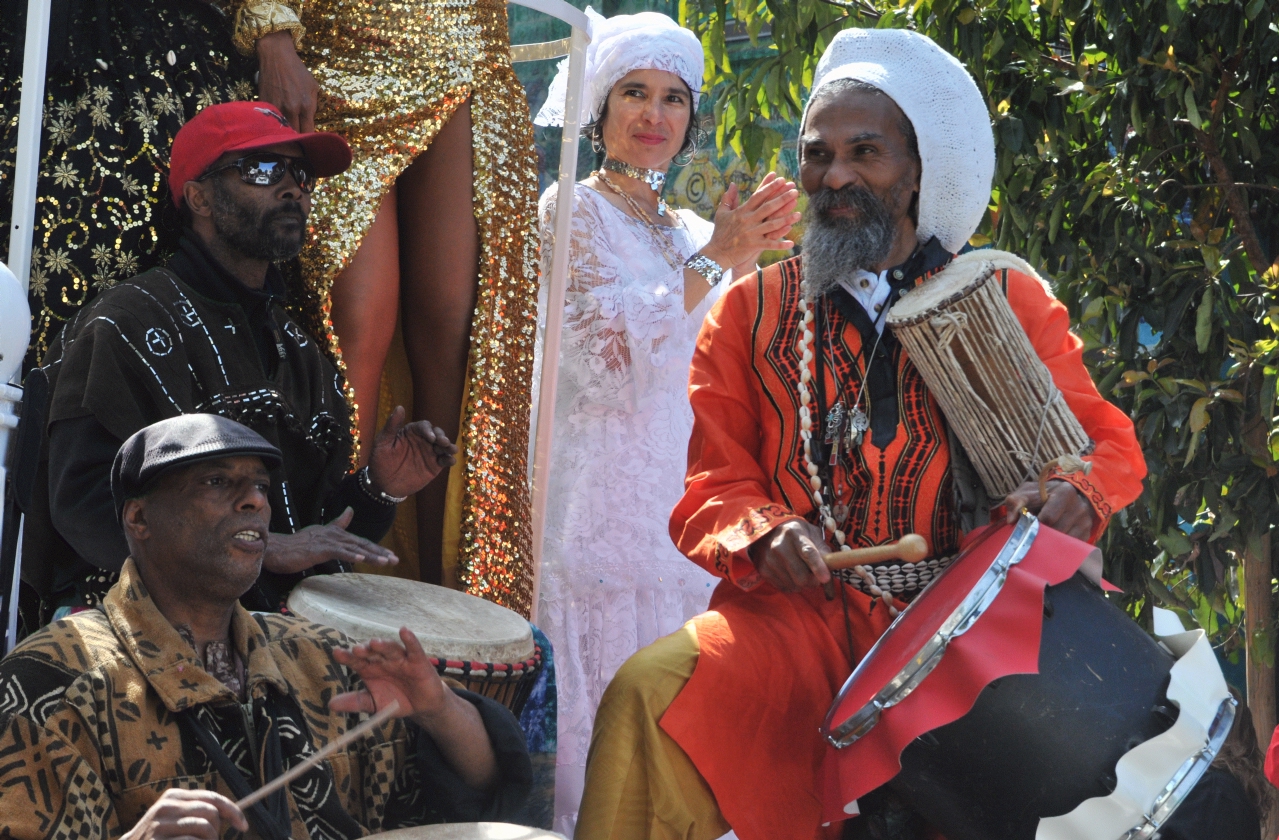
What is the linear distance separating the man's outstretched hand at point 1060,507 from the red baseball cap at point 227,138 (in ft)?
5.74

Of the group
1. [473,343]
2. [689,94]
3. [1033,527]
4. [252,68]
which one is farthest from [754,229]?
[1033,527]

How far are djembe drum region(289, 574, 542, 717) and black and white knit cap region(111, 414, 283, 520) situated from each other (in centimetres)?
42

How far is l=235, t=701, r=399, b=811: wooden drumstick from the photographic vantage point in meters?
2.41

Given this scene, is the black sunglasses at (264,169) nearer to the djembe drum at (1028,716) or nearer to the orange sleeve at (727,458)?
the orange sleeve at (727,458)

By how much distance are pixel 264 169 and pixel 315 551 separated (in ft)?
3.09

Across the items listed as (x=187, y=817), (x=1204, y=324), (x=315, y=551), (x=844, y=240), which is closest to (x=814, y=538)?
(x=844, y=240)

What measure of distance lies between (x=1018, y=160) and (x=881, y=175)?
1.64 meters

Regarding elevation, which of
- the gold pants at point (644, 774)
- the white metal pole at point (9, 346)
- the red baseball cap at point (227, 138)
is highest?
the red baseball cap at point (227, 138)

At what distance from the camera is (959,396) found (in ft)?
10.9

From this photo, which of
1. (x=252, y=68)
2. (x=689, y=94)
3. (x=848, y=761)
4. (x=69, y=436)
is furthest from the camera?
(x=689, y=94)

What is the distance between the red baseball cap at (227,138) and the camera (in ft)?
11.7

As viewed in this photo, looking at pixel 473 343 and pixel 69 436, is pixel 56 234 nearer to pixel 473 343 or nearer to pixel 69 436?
pixel 69 436

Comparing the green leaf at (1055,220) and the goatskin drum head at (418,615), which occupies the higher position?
the green leaf at (1055,220)

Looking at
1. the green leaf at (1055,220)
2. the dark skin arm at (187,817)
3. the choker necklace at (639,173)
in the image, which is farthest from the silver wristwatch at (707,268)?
the dark skin arm at (187,817)
